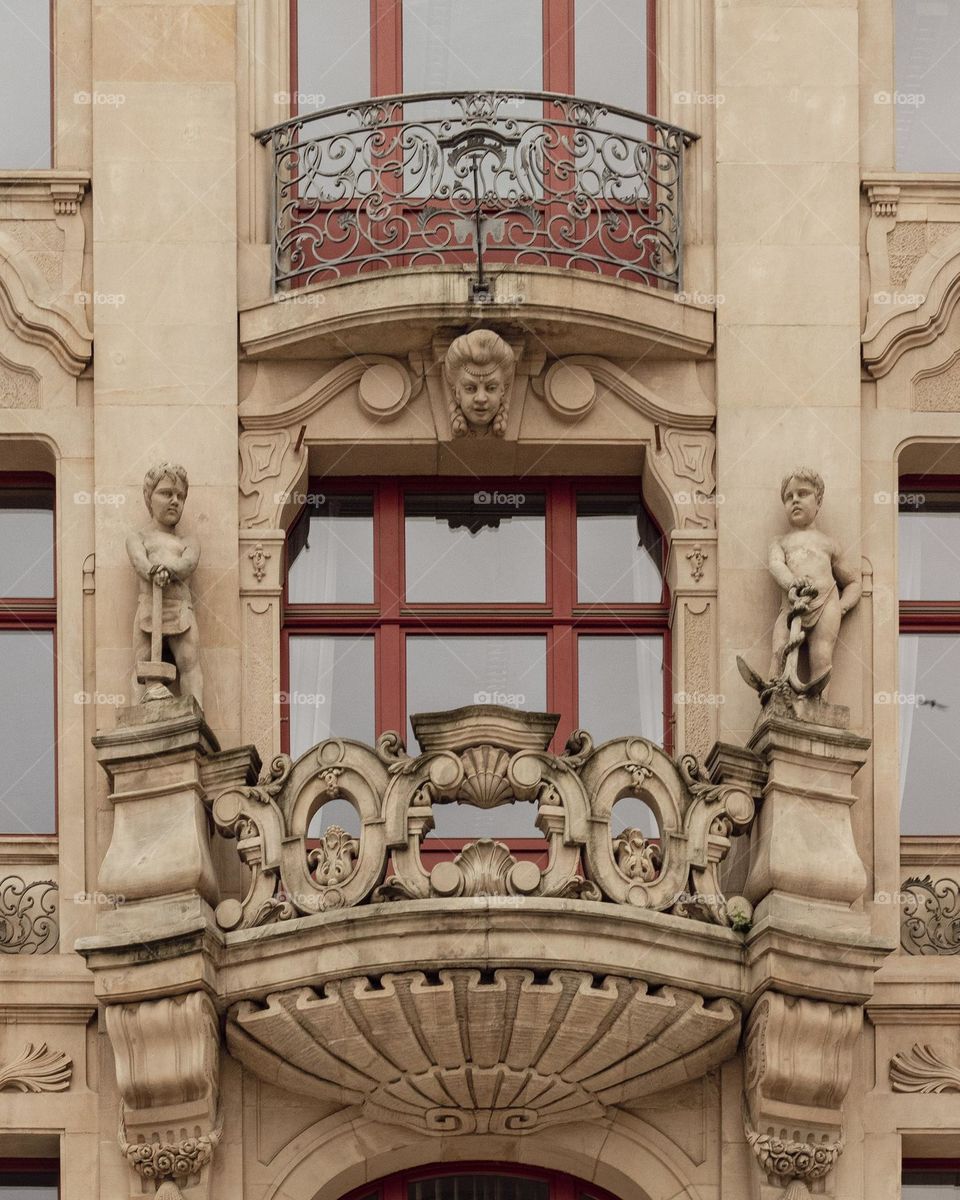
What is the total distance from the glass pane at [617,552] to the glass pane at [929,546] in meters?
1.61

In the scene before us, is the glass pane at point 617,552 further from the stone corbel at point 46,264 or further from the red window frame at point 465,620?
the stone corbel at point 46,264

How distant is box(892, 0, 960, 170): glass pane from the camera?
28.7 m

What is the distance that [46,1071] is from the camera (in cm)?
2645

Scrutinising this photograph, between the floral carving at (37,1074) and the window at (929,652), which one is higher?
the window at (929,652)

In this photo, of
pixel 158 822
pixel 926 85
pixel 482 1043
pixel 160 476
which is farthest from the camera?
pixel 926 85

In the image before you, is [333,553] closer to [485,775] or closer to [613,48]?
[485,775]

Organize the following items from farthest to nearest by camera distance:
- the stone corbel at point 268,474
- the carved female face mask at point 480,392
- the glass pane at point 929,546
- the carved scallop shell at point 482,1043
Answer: the glass pane at point 929,546, the stone corbel at point 268,474, the carved female face mask at point 480,392, the carved scallop shell at point 482,1043

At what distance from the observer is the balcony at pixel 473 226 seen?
2741 centimetres

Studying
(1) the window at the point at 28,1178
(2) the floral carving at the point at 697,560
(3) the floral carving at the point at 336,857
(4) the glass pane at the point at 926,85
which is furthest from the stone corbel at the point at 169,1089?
(4) the glass pane at the point at 926,85

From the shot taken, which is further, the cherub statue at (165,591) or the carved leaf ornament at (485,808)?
the cherub statue at (165,591)

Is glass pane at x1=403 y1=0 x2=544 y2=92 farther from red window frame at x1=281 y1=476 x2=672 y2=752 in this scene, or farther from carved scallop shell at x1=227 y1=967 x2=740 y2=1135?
carved scallop shell at x1=227 y1=967 x2=740 y2=1135

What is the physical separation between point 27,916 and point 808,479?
18.0 feet

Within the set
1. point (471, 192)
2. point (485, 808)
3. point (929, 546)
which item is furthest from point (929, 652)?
point (471, 192)

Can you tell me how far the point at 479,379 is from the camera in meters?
27.4
